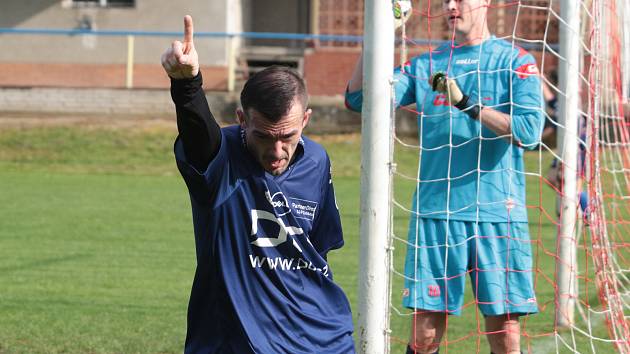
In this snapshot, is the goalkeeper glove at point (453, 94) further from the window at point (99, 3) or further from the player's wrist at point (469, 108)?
the window at point (99, 3)

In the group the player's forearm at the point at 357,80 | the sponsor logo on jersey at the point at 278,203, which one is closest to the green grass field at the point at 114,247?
the player's forearm at the point at 357,80

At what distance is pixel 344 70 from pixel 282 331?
20.0 metres

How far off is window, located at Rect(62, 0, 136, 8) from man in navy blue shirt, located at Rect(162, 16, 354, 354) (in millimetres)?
20742

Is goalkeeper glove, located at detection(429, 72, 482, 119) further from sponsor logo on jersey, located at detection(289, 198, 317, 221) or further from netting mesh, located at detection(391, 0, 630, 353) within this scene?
sponsor logo on jersey, located at detection(289, 198, 317, 221)

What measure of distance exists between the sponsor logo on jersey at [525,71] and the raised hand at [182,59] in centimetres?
235

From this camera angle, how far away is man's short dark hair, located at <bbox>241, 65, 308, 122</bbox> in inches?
128

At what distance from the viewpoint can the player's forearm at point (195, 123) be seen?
121 inches

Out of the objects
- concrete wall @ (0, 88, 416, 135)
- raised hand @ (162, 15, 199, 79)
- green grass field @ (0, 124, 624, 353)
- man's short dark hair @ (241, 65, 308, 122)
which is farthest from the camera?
concrete wall @ (0, 88, 416, 135)

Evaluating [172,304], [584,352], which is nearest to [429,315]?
[584,352]

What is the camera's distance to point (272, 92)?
3.26m

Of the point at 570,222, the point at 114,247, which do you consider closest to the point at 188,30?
the point at 570,222

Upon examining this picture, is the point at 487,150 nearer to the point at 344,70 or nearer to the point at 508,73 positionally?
the point at 508,73

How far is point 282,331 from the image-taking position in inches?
132

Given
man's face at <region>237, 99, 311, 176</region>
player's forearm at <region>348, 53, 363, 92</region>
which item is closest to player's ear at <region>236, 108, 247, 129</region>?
man's face at <region>237, 99, 311, 176</region>
